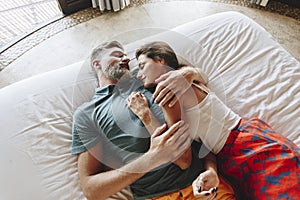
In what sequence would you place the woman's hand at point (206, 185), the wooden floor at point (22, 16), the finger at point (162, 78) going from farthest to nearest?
the wooden floor at point (22, 16)
the finger at point (162, 78)
the woman's hand at point (206, 185)

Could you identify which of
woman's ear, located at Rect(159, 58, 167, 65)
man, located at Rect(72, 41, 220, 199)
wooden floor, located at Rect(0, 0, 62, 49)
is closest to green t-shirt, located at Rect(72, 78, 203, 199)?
man, located at Rect(72, 41, 220, 199)

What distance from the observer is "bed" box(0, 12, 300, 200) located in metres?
1.02

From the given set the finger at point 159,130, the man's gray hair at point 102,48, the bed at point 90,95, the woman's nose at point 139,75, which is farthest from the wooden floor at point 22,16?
the finger at point 159,130

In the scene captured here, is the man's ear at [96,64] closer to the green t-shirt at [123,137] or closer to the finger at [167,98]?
the green t-shirt at [123,137]

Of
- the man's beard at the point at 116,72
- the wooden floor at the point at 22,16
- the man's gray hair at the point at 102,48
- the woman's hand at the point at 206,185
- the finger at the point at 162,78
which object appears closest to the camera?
the woman's hand at the point at 206,185

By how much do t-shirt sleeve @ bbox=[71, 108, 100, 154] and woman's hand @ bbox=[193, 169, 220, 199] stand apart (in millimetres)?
391

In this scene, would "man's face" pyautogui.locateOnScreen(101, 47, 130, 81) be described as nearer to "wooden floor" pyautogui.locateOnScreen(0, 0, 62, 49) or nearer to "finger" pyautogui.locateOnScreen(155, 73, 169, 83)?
"finger" pyautogui.locateOnScreen(155, 73, 169, 83)

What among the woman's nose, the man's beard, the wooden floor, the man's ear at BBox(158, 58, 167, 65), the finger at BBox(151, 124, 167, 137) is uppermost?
the man's ear at BBox(158, 58, 167, 65)

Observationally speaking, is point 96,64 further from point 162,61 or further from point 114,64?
point 162,61

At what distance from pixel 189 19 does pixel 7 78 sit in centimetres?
140

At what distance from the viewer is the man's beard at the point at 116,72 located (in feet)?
3.54

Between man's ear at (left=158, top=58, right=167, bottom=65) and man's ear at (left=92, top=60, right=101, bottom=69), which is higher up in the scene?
man's ear at (left=158, top=58, right=167, bottom=65)

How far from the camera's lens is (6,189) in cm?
97

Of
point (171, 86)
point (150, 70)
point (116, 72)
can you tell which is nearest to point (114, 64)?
point (116, 72)
